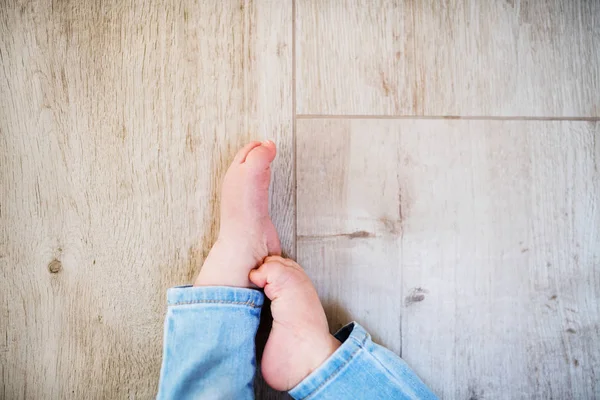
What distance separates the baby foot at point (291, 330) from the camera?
20.1 inches

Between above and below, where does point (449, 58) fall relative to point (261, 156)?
above

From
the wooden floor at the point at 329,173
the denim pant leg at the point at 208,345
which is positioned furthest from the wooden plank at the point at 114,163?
the denim pant leg at the point at 208,345

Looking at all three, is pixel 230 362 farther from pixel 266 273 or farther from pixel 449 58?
pixel 449 58

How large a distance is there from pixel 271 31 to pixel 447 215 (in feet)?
1.45

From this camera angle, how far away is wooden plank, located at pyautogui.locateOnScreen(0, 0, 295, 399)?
0.59 m

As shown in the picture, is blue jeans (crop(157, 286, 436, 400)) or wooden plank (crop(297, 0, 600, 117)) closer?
blue jeans (crop(157, 286, 436, 400))

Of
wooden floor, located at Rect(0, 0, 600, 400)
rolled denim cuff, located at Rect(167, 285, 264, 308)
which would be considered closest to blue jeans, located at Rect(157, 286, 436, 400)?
rolled denim cuff, located at Rect(167, 285, 264, 308)

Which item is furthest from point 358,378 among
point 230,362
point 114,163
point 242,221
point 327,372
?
point 114,163

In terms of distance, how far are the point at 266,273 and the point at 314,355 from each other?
0.45 ft

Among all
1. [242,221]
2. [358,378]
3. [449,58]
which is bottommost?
[358,378]

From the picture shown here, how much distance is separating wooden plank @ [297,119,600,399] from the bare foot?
0.08 meters

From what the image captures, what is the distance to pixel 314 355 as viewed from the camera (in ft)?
1.67

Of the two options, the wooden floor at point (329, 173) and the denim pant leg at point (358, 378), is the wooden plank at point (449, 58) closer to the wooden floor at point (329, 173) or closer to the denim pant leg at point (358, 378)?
the wooden floor at point (329, 173)

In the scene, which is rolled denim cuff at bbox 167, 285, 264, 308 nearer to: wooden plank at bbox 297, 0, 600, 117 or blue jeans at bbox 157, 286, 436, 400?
blue jeans at bbox 157, 286, 436, 400
